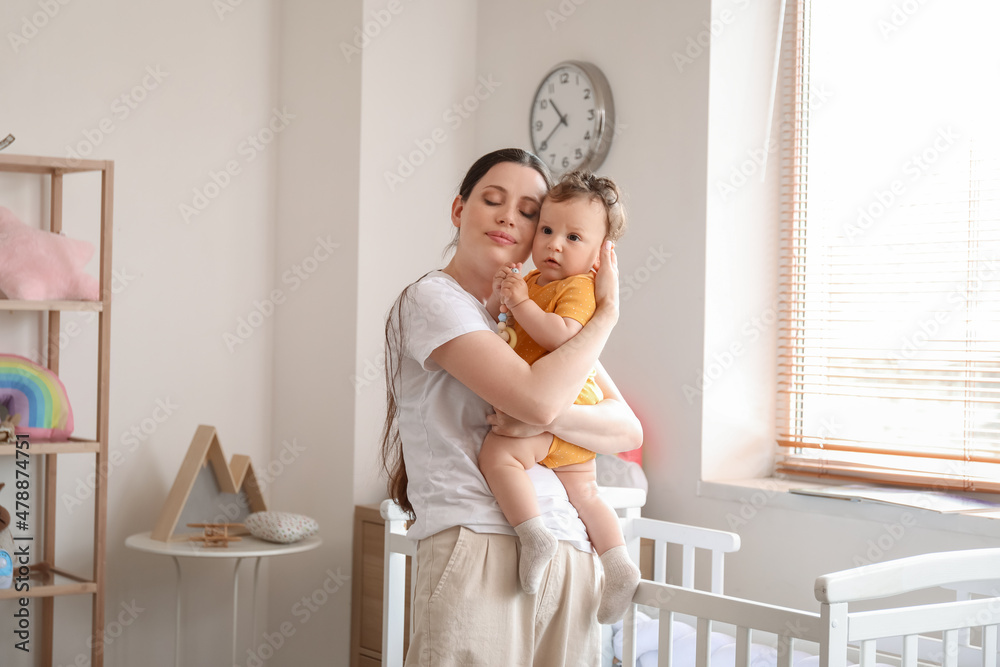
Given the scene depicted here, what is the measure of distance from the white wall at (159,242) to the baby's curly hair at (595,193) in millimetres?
1792

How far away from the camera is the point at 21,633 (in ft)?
8.51

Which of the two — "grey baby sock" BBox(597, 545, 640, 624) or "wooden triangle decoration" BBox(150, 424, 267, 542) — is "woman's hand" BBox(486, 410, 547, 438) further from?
"wooden triangle decoration" BBox(150, 424, 267, 542)

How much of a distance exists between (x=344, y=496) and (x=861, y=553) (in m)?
1.49

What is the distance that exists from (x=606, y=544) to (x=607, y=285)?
1.26 feet

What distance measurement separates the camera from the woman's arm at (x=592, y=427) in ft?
4.33

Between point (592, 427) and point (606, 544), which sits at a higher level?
point (592, 427)

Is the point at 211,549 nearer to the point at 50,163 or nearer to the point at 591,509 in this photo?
the point at 50,163

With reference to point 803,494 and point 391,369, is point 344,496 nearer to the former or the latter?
point 803,494

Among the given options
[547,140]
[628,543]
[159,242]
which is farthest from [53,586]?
[547,140]

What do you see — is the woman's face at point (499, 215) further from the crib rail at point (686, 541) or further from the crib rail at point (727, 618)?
the crib rail at point (686, 541)

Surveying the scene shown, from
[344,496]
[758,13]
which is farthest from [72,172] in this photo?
[758,13]

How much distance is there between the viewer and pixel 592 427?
1.40 metres

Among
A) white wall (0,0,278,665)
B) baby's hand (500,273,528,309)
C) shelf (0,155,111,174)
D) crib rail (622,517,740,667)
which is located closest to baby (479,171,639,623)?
baby's hand (500,273,528,309)

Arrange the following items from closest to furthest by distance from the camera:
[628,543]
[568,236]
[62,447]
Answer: [568,236] < [628,543] < [62,447]
